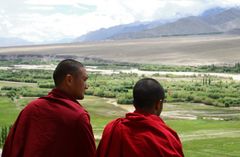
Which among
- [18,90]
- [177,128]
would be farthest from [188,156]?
[18,90]

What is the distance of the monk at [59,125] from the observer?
5.74 meters

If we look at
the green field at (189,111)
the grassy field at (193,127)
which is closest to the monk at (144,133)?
the grassy field at (193,127)

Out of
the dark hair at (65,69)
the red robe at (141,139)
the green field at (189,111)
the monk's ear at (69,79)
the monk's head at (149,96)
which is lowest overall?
the green field at (189,111)

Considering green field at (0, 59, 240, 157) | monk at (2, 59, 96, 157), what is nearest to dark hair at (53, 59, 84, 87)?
monk at (2, 59, 96, 157)

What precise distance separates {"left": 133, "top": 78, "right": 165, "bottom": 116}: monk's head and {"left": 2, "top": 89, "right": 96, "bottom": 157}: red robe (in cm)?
65

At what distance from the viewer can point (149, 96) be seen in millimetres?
5473

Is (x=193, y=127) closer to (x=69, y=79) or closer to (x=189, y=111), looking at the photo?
(x=189, y=111)

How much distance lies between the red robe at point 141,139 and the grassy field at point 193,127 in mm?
14598

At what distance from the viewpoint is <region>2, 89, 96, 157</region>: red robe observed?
574cm

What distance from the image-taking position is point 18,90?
5831 cm

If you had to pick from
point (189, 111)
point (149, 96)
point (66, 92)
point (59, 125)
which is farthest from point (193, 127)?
point (149, 96)

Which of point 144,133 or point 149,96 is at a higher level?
point 149,96

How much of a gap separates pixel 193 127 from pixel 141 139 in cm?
2614

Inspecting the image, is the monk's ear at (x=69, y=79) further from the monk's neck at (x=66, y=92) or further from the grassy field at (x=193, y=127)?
the grassy field at (x=193, y=127)
